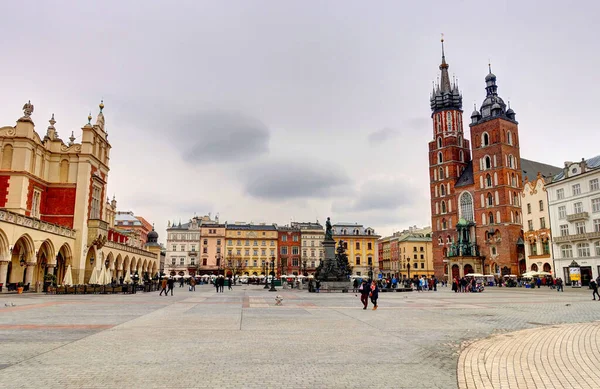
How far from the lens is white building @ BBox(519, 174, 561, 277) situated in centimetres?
6506

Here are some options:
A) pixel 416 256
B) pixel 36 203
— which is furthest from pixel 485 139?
pixel 36 203

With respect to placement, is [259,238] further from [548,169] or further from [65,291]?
[65,291]

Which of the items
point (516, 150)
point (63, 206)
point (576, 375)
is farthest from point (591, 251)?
point (63, 206)

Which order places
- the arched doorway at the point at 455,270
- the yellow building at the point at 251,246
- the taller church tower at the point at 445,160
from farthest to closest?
1. the yellow building at the point at 251,246
2. the taller church tower at the point at 445,160
3. the arched doorway at the point at 455,270

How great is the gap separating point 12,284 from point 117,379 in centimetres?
3425

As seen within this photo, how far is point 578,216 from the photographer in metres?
55.9

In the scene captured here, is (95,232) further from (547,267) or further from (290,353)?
(547,267)

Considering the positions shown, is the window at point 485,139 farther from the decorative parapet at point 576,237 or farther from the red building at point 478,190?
the decorative parapet at point 576,237

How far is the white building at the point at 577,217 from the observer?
5416cm

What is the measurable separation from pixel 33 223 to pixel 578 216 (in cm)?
5881

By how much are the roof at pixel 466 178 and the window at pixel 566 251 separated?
31766mm

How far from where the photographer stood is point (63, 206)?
45.0 m

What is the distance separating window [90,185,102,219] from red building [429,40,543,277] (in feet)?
208

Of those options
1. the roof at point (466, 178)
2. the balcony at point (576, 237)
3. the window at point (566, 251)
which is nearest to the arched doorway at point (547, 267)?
the window at point (566, 251)
